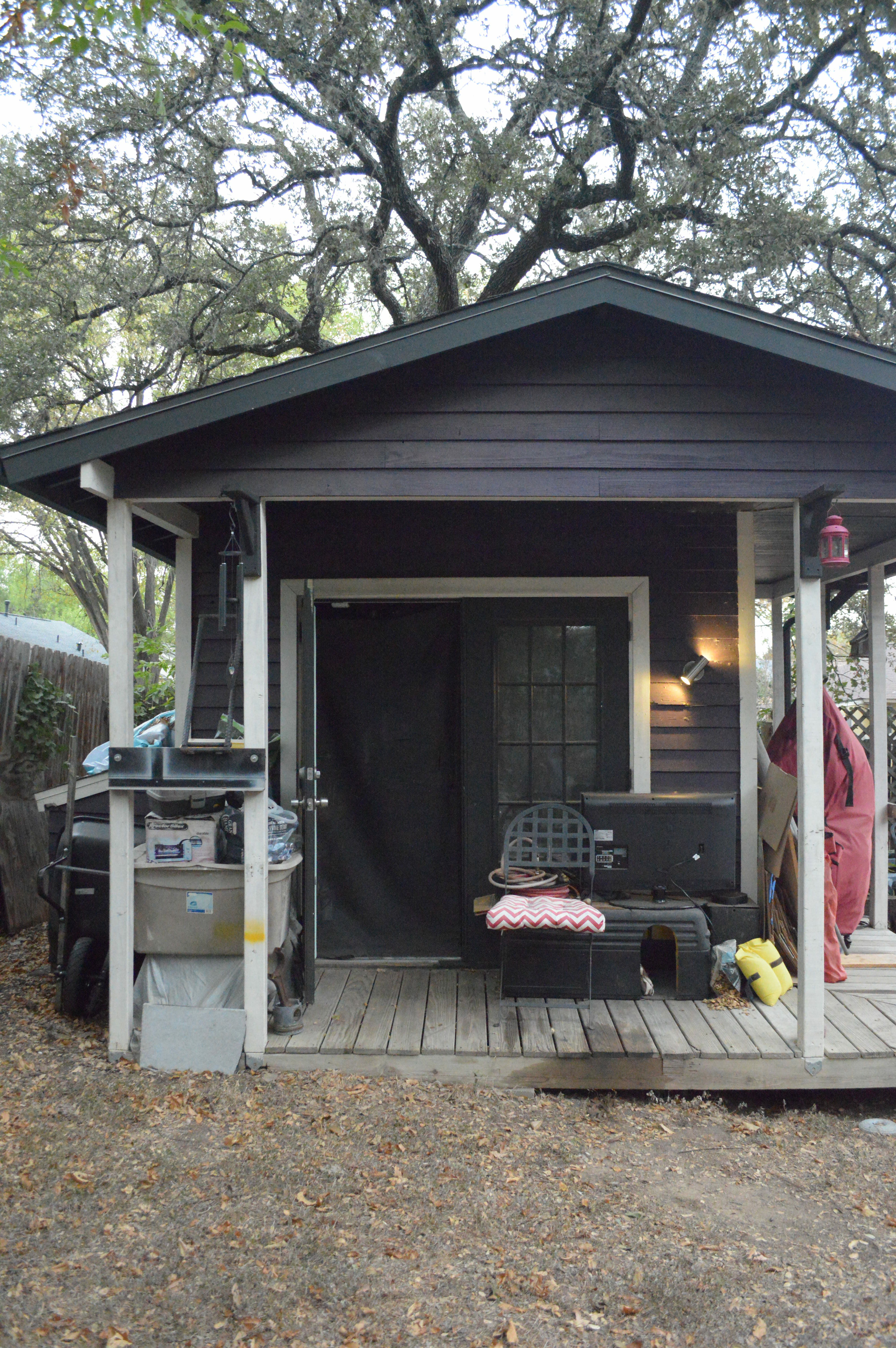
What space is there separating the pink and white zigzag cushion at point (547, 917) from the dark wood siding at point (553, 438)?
1.83m

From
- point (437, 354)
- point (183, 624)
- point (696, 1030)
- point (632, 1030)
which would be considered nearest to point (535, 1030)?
point (632, 1030)

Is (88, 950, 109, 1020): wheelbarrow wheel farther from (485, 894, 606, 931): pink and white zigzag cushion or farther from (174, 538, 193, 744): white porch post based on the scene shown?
(485, 894, 606, 931): pink and white zigzag cushion

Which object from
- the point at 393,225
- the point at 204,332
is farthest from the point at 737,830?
the point at 393,225

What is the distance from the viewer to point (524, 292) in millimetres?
3646

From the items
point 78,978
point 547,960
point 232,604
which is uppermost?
point 232,604

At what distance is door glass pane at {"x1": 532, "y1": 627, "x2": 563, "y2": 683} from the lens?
16.7 ft

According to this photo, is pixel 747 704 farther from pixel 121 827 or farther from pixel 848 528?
pixel 121 827

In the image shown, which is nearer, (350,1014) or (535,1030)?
(535,1030)

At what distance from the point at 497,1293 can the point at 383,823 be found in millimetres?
2804

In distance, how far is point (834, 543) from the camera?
3746mm

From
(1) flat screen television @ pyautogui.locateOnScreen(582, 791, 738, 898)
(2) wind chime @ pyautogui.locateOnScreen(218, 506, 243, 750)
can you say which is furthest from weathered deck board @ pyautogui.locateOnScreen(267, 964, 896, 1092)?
(2) wind chime @ pyautogui.locateOnScreen(218, 506, 243, 750)

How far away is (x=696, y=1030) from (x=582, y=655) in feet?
6.69

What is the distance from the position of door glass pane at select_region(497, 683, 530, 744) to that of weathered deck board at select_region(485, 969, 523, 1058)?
129cm

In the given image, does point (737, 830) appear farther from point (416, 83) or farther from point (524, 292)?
point (416, 83)
